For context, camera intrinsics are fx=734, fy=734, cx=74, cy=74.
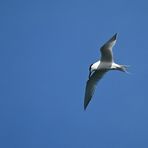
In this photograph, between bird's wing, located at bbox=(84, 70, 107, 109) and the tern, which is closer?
the tern

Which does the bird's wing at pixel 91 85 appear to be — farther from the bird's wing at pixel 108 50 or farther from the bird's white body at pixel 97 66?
the bird's wing at pixel 108 50

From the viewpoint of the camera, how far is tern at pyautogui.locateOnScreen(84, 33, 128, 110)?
13.9 m

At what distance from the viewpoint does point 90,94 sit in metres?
14.7

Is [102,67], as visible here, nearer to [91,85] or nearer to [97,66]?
[97,66]

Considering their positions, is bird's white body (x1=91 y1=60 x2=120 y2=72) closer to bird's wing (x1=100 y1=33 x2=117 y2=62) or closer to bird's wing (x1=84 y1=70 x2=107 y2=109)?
bird's wing (x1=100 y1=33 x2=117 y2=62)

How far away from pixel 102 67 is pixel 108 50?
454 millimetres

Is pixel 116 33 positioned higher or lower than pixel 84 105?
higher

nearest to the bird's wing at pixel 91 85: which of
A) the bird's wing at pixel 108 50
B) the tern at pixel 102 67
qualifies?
the tern at pixel 102 67

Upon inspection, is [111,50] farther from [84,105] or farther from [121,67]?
[84,105]

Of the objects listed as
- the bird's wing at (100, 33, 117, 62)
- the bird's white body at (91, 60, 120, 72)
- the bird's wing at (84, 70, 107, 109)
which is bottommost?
the bird's wing at (84, 70, 107, 109)

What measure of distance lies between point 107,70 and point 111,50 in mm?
587

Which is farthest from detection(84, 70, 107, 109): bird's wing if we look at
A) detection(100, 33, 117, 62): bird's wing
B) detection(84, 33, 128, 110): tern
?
detection(100, 33, 117, 62): bird's wing

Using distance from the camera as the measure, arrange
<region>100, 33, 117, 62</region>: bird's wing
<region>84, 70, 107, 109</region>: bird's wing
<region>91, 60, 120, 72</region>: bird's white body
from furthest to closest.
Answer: <region>84, 70, 107, 109</region>: bird's wing → <region>91, 60, 120, 72</region>: bird's white body → <region>100, 33, 117, 62</region>: bird's wing

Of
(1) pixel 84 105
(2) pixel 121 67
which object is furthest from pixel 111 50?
(1) pixel 84 105
